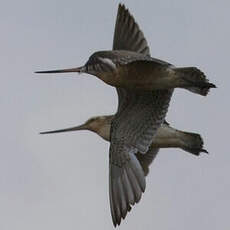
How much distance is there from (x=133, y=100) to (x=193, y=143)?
1.30 metres

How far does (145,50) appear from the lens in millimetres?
14047

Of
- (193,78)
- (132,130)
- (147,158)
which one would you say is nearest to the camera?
(193,78)

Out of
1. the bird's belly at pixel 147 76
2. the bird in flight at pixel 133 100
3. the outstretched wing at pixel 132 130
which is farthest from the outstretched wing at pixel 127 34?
the bird's belly at pixel 147 76

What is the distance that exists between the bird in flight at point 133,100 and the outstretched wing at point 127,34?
38 millimetres

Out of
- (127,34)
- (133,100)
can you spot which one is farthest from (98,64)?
(127,34)

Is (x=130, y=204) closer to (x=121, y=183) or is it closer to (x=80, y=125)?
(x=121, y=183)

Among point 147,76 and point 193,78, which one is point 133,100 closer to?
point 147,76

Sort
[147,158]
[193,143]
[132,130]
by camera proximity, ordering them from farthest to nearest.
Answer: [147,158], [193,143], [132,130]

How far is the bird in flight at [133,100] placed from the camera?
12.4 meters

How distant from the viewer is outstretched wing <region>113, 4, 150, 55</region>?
554 inches

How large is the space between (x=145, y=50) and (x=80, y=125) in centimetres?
239

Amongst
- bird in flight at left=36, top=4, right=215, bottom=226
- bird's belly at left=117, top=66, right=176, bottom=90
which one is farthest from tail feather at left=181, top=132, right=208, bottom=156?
bird's belly at left=117, top=66, right=176, bottom=90

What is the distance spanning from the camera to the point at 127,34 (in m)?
14.2

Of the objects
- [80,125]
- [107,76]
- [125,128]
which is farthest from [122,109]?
[80,125]
